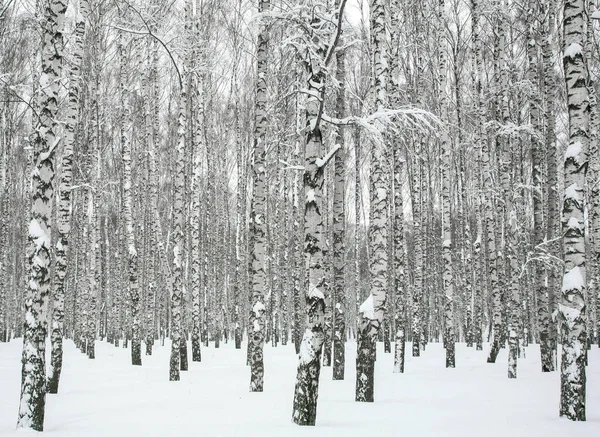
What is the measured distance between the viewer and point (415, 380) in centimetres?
1148

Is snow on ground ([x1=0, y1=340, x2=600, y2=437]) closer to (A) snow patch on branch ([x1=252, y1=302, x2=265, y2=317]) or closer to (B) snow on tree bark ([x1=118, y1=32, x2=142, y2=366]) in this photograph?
(B) snow on tree bark ([x1=118, y1=32, x2=142, y2=366])

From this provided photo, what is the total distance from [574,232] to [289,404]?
5.04 metres

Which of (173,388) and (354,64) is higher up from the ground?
(354,64)

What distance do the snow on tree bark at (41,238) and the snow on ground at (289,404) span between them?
0.47 meters

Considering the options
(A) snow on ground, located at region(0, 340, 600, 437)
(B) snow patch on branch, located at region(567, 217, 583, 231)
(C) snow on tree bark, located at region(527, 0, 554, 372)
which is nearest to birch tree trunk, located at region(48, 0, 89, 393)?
(A) snow on ground, located at region(0, 340, 600, 437)

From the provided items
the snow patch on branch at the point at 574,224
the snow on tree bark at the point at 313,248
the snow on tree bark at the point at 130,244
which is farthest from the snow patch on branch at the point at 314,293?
the snow on tree bark at the point at 130,244

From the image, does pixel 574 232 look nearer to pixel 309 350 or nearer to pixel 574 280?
pixel 574 280

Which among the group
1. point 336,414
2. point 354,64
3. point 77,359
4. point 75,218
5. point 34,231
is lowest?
point 77,359

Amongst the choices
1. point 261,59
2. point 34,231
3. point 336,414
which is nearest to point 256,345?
Answer: point 336,414

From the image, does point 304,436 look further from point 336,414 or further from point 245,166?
point 245,166

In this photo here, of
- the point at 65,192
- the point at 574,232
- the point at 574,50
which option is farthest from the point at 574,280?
A: the point at 65,192

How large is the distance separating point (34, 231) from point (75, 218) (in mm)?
22387

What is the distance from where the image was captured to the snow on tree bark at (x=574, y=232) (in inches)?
252

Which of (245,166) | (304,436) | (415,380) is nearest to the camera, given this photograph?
(304,436)
